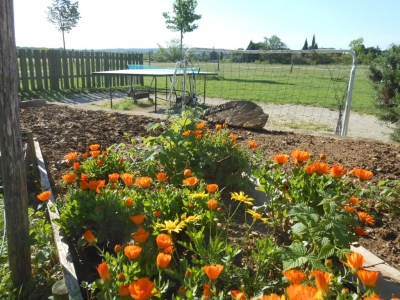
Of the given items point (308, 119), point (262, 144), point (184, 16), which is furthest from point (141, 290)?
point (184, 16)

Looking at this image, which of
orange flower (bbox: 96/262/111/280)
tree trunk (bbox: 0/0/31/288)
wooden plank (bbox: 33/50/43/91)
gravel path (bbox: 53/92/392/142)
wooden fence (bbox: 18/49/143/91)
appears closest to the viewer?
orange flower (bbox: 96/262/111/280)

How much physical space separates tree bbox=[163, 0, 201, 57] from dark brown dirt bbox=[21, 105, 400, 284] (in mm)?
22920

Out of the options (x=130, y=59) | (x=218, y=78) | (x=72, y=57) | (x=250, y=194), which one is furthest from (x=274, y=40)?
(x=250, y=194)

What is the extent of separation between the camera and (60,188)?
3088 millimetres

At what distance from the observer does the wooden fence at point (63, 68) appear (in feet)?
41.3

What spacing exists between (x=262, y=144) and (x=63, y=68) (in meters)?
11.9

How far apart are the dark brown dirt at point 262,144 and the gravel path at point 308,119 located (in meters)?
0.97

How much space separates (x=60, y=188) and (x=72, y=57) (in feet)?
41.4

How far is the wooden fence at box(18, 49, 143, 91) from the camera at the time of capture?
12.6 metres

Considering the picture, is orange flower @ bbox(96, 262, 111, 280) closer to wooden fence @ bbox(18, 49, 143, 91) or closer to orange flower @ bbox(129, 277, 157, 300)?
orange flower @ bbox(129, 277, 157, 300)

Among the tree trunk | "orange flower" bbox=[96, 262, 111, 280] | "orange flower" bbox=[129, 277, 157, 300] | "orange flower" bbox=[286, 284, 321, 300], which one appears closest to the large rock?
the tree trunk

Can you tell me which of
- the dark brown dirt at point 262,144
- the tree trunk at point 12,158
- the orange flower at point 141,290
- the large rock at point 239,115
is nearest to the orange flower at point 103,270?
the orange flower at point 141,290

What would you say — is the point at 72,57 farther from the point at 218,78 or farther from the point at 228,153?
the point at 228,153

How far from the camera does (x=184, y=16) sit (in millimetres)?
27312
